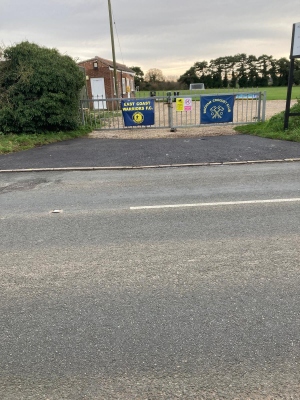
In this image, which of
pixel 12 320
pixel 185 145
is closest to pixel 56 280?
pixel 12 320

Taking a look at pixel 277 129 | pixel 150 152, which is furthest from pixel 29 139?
pixel 277 129

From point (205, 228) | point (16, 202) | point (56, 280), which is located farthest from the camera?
point (16, 202)

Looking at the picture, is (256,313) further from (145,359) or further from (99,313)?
(99,313)

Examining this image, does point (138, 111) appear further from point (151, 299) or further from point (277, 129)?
Answer: point (151, 299)

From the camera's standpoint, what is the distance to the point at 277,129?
508 inches

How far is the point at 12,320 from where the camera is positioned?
2852mm

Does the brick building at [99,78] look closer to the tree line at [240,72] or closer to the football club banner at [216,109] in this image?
the football club banner at [216,109]

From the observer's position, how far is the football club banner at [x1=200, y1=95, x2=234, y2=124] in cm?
1456

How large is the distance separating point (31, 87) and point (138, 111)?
4.54 m

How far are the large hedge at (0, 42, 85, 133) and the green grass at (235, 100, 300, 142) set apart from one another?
7760 millimetres

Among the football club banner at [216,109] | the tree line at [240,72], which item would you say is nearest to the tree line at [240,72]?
the tree line at [240,72]

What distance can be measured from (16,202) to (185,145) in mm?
6766

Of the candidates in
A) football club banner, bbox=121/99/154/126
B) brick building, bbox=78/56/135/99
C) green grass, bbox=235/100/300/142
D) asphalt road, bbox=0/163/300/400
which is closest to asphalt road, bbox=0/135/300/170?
green grass, bbox=235/100/300/142

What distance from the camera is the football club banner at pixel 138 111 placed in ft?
46.9
